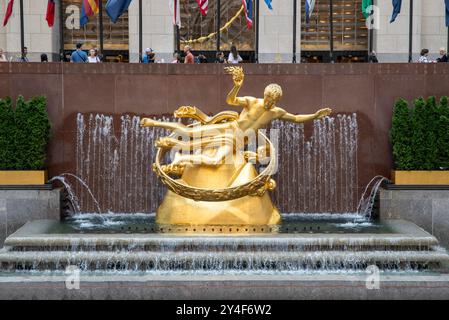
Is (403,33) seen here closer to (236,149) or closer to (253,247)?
(236,149)

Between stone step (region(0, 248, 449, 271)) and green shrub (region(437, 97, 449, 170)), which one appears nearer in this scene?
stone step (region(0, 248, 449, 271))

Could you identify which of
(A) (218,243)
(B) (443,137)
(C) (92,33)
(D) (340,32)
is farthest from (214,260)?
(D) (340,32)

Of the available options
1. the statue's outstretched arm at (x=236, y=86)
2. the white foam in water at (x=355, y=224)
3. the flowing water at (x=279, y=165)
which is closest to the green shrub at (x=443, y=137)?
the flowing water at (x=279, y=165)

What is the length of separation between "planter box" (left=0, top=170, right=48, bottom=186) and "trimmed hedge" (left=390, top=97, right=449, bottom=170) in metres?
6.29

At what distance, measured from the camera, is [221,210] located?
12.6m

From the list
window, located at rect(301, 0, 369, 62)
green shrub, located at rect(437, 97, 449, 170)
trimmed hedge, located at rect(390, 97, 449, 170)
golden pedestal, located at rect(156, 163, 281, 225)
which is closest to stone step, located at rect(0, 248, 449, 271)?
golden pedestal, located at rect(156, 163, 281, 225)

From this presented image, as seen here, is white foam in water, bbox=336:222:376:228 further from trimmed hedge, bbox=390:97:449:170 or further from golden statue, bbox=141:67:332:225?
trimmed hedge, bbox=390:97:449:170

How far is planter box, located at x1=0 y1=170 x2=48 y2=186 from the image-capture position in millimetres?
14445

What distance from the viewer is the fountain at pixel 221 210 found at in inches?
437

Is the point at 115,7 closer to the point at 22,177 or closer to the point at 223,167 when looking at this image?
the point at 22,177

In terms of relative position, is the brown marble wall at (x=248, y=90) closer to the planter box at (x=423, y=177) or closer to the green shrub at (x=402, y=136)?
the green shrub at (x=402, y=136)

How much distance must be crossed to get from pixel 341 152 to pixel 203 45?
11.8 meters

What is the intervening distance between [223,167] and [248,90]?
2.70 meters

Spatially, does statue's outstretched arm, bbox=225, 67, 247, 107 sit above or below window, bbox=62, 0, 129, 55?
below
